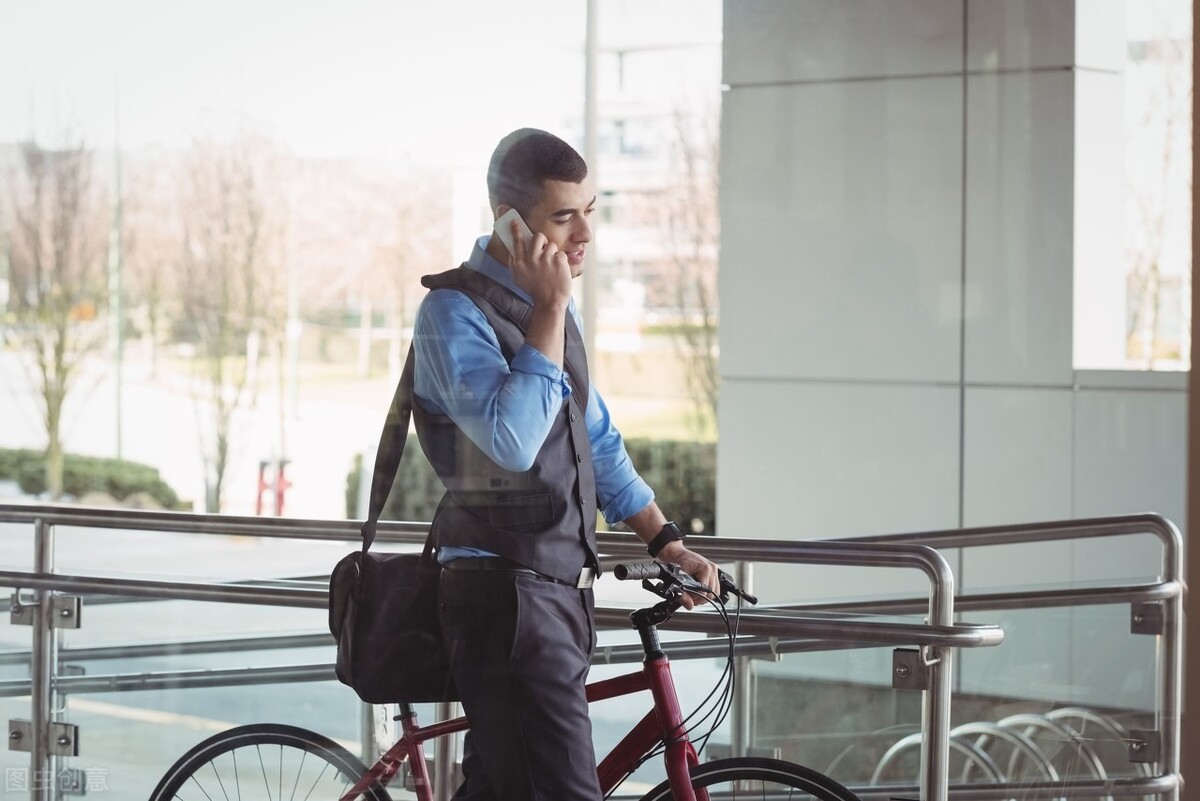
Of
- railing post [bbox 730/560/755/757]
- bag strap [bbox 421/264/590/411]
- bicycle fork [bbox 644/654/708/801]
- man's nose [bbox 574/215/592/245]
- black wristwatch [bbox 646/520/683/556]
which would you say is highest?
man's nose [bbox 574/215/592/245]

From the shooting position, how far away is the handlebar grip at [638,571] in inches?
78.2

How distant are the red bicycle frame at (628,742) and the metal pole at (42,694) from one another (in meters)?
1.11

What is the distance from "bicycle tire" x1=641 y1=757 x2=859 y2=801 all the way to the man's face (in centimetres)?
84

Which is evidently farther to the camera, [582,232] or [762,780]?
[762,780]

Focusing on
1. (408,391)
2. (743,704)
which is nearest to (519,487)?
(408,391)

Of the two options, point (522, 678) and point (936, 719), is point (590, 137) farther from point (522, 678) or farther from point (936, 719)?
point (522, 678)

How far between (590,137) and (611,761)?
2.16 meters

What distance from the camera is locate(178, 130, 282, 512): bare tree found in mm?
3971

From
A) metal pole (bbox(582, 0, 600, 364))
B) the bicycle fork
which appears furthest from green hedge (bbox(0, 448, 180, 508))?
the bicycle fork

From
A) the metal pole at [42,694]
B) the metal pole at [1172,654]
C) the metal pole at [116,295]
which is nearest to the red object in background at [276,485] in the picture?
the metal pole at [116,295]

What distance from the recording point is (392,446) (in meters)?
2.13

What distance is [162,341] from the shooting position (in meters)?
4.04

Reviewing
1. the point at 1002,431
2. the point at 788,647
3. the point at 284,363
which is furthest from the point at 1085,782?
the point at 284,363

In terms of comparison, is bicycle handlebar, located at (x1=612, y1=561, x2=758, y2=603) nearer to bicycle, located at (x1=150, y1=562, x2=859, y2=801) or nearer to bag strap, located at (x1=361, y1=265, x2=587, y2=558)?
bicycle, located at (x1=150, y1=562, x2=859, y2=801)
